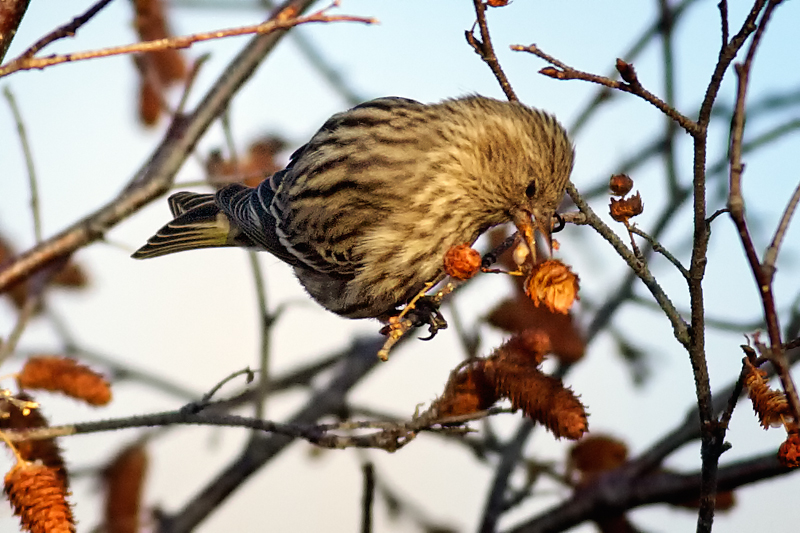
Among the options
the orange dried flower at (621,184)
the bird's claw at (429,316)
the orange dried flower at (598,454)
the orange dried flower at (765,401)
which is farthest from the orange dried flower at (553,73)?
the orange dried flower at (598,454)

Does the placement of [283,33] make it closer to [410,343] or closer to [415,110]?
[415,110]

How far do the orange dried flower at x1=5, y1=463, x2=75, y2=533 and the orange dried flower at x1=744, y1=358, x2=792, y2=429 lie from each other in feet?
4.85

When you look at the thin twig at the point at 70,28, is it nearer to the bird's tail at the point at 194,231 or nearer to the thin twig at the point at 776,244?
the thin twig at the point at 776,244

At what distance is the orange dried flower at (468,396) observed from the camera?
2166 millimetres

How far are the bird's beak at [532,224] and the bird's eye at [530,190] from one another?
0.06 meters

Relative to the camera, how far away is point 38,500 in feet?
6.39

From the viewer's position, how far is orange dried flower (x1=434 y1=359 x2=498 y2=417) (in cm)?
217

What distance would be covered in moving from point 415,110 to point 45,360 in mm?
1718

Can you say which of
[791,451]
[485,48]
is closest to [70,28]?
[485,48]

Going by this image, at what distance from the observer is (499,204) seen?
3031 millimetres

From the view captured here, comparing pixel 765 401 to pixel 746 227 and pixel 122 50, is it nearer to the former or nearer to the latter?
pixel 746 227

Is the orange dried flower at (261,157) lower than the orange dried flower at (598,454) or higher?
higher

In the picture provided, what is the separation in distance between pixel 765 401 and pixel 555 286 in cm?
57

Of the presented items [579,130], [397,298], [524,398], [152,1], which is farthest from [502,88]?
[152,1]
